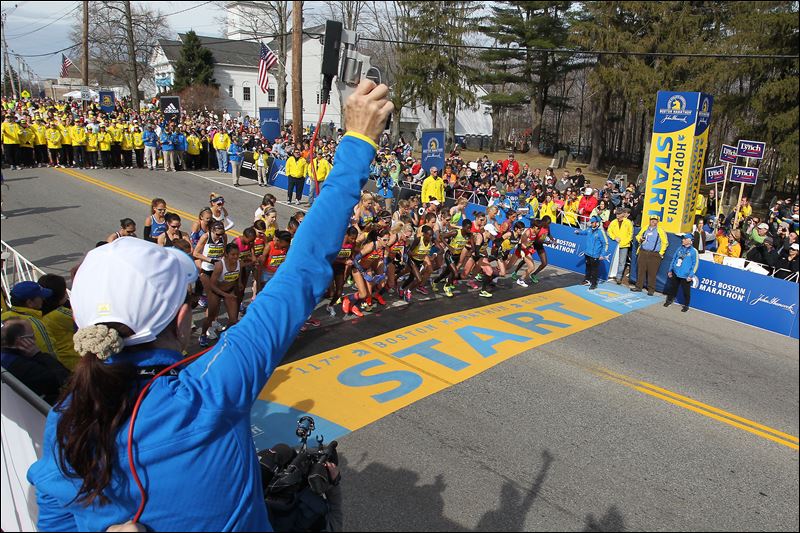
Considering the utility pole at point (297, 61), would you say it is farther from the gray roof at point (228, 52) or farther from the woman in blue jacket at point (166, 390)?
the gray roof at point (228, 52)

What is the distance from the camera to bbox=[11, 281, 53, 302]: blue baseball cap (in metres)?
4.55

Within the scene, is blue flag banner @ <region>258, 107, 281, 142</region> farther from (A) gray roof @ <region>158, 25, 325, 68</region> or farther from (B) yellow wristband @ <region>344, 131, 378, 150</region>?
(A) gray roof @ <region>158, 25, 325, 68</region>

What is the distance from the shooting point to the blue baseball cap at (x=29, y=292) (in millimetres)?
4547

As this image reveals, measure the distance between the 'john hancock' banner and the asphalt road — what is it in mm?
4258

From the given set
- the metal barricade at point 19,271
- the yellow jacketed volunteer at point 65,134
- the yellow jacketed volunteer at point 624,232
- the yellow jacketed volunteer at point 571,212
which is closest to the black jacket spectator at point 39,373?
the metal barricade at point 19,271

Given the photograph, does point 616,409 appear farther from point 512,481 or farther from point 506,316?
point 506,316

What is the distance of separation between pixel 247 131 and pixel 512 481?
86.9 ft

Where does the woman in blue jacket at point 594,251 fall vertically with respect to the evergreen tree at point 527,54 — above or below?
below

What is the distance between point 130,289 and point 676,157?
13.8 metres

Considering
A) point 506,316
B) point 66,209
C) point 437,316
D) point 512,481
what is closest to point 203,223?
point 437,316

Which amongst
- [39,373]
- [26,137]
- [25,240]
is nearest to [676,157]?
[39,373]

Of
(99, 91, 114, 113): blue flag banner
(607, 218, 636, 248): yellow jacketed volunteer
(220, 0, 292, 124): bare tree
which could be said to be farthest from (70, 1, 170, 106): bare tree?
(607, 218, 636, 248): yellow jacketed volunteer

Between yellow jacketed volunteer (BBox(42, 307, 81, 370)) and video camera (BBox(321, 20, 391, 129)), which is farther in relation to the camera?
yellow jacketed volunteer (BBox(42, 307, 81, 370))

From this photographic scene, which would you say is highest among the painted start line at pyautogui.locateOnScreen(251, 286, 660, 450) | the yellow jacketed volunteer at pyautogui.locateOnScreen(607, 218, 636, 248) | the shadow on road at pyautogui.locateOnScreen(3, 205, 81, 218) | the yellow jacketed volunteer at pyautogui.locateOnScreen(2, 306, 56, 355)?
the yellow jacketed volunteer at pyautogui.locateOnScreen(2, 306, 56, 355)
